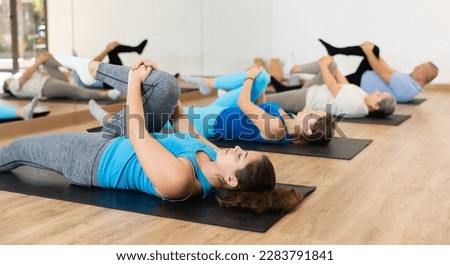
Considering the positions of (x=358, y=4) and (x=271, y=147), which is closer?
(x=271, y=147)

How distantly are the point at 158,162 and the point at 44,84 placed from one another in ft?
8.03

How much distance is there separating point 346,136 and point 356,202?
1.60 meters

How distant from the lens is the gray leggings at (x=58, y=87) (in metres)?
4.26

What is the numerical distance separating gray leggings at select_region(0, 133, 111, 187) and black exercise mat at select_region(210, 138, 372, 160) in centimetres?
127

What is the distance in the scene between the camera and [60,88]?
4418 millimetres

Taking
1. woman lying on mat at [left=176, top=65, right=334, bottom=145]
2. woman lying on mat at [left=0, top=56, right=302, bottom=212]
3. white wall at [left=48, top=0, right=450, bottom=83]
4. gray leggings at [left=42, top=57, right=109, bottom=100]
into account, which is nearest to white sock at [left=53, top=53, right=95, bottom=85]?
woman lying on mat at [left=0, top=56, right=302, bottom=212]

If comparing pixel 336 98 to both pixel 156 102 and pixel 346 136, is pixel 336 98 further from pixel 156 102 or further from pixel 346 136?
pixel 156 102

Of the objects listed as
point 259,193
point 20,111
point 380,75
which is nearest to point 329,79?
point 380,75

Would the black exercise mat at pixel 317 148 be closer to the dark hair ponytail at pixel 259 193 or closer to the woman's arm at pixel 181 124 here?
Result: the woman's arm at pixel 181 124

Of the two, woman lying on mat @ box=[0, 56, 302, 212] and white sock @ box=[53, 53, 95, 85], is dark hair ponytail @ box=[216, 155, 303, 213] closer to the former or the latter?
woman lying on mat @ box=[0, 56, 302, 212]

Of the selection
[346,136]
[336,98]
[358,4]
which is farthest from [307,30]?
[346,136]

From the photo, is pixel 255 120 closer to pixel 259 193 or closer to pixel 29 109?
pixel 259 193

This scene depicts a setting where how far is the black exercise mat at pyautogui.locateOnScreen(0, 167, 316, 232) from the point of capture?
7.09ft

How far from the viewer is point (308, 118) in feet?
11.1
